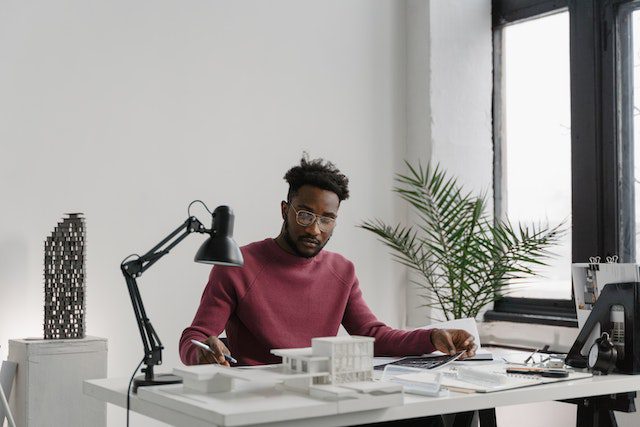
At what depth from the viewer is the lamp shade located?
6.91 ft

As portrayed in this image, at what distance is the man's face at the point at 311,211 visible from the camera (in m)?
2.91

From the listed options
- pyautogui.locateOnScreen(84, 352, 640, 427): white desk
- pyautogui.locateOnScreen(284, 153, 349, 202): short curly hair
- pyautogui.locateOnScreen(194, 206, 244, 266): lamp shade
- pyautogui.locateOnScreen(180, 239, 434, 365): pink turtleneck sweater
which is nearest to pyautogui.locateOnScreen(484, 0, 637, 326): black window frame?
pyautogui.locateOnScreen(180, 239, 434, 365): pink turtleneck sweater

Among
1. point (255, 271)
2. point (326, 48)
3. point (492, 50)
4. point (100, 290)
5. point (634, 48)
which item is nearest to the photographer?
point (255, 271)

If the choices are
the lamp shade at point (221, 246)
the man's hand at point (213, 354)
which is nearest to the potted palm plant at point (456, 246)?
the man's hand at point (213, 354)

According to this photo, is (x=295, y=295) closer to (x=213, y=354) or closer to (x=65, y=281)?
(x=213, y=354)

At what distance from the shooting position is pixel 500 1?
4.82 meters

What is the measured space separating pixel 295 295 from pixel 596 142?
1991 millimetres

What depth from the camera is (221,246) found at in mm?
2119

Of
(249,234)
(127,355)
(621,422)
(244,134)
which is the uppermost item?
(244,134)

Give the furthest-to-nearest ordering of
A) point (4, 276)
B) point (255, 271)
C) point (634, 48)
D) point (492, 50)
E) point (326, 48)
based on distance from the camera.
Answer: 1. point (492, 50)
2. point (326, 48)
3. point (634, 48)
4. point (4, 276)
5. point (255, 271)

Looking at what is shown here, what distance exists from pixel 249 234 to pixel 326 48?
42.8 inches

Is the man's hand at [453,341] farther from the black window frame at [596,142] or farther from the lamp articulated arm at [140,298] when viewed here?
the black window frame at [596,142]

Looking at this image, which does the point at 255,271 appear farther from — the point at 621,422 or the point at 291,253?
the point at 621,422

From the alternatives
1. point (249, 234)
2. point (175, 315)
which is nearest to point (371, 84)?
point (249, 234)
